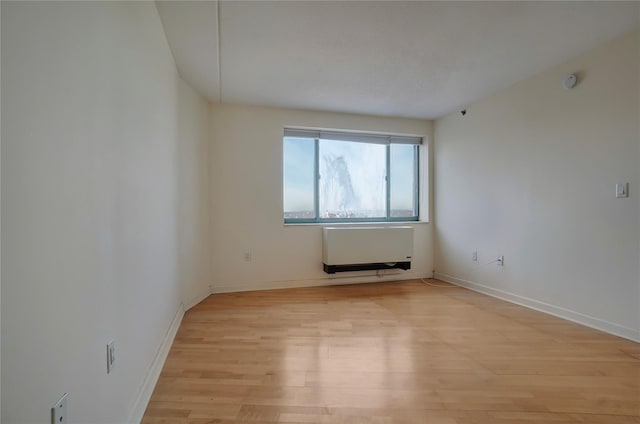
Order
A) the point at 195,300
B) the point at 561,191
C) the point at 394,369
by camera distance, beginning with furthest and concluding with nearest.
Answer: the point at 195,300, the point at 561,191, the point at 394,369

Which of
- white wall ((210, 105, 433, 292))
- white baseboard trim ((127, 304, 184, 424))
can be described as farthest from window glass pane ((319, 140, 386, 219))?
white baseboard trim ((127, 304, 184, 424))

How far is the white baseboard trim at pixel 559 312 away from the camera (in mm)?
2156

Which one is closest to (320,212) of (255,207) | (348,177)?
(348,177)

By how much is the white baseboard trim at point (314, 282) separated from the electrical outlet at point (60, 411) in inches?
105

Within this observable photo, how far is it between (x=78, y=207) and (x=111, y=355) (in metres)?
0.61

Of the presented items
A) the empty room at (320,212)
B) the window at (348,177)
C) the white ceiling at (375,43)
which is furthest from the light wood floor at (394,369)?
the white ceiling at (375,43)

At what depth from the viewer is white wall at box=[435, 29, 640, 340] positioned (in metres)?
2.15

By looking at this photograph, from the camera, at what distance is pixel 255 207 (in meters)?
3.50

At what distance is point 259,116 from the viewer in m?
3.51

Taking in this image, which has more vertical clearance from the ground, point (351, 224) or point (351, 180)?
point (351, 180)

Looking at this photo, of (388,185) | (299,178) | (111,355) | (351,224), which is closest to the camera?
(111,355)

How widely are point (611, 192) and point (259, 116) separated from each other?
3499mm

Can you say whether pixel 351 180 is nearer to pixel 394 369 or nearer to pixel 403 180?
pixel 403 180

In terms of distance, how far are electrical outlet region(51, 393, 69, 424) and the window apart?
301 cm
